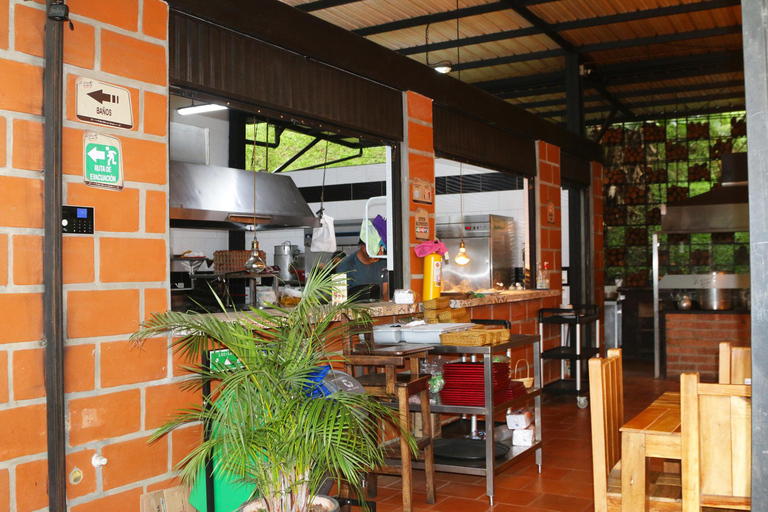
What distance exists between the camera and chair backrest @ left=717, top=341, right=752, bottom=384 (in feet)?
10.1

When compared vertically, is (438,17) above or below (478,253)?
above

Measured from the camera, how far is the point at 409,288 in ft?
16.2

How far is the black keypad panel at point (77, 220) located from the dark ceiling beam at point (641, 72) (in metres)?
7.09

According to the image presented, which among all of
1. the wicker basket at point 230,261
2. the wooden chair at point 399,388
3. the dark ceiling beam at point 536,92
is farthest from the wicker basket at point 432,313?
A: the dark ceiling beam at point 536,92

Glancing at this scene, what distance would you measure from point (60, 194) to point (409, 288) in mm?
2723

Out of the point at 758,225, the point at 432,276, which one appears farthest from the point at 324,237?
the point at 758,225

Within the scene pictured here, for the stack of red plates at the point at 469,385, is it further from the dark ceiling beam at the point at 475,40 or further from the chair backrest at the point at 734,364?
the dark ceiling beam at the point at 475,40

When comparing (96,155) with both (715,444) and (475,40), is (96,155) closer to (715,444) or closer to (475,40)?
(715,444)

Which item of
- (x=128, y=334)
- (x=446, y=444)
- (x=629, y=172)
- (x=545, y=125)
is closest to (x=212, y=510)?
(x=128, y=334)

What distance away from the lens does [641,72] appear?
29.6 feet

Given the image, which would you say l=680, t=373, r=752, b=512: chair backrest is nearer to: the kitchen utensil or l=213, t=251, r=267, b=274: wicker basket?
l=213, t=251, r=267, b=274: wicker basket

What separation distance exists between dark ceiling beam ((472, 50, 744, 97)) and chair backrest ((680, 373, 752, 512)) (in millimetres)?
7273

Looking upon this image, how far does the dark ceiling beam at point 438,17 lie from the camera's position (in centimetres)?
647

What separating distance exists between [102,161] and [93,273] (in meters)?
0.45
